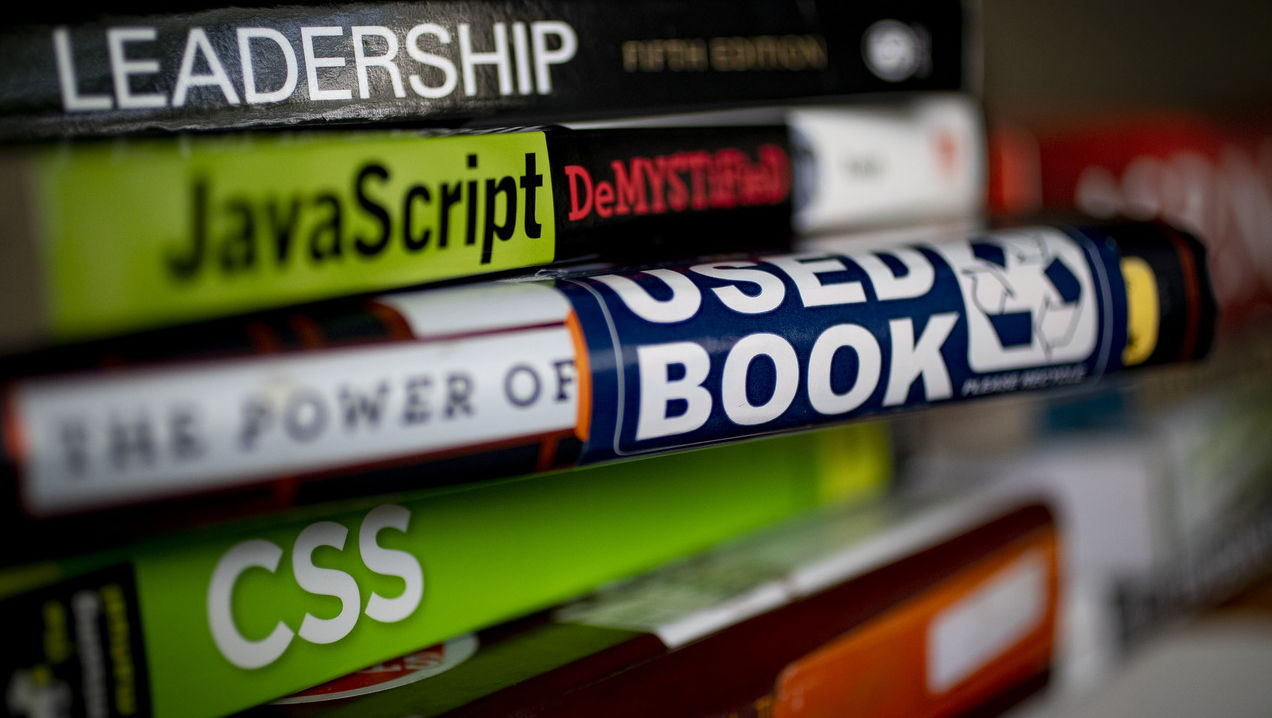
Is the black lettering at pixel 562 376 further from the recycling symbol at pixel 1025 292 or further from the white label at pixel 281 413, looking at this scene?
the recycling symbol at pixel 1025 292

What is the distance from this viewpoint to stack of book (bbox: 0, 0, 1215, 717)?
214 mm

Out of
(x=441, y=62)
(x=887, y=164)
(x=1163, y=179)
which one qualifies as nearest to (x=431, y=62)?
(x=441, y=62)

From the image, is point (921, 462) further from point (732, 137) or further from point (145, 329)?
point (145, 329)

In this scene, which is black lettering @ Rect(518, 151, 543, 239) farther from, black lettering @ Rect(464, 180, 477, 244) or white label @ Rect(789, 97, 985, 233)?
white label @ Rect(789, 97, 985, 233)

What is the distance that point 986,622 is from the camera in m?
0.38

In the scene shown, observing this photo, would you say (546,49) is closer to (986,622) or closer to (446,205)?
(446,205)

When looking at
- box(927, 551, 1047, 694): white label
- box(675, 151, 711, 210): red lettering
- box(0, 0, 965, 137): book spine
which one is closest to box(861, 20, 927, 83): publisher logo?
box(0, 0, 965, 137): book spine

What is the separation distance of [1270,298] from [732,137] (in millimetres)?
431

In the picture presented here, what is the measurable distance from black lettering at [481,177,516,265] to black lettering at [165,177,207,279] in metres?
0.07

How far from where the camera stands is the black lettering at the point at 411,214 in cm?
25

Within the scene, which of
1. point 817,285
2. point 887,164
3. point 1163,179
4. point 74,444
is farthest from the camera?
point 1163,179

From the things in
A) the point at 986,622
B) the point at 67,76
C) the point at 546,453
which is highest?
the point at 67,76

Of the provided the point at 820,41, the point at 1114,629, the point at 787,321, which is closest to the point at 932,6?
the point at 820,41

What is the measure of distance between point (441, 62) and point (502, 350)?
10 cm
